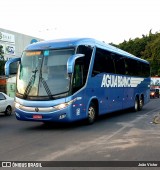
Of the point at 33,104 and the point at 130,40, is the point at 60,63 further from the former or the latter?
the point at 130,40

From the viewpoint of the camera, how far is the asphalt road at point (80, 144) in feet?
27.6

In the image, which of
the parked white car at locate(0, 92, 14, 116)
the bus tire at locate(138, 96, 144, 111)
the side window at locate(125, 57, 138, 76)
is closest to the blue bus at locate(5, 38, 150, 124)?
the side window at locate(125, 57, 138, 76)

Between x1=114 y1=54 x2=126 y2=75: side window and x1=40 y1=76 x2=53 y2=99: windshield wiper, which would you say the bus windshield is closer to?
x1=40 y1=76 x2=53 y2=99: windshield wiper

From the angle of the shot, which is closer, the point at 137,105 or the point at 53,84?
the point at 53,84

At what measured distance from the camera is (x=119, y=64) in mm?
19594

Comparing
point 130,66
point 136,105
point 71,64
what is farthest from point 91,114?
point 136,105

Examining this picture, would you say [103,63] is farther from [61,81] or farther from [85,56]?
[61,81]

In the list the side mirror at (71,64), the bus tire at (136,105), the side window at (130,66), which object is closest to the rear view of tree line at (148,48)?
the bus tire at (136,105)

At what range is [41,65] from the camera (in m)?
13.8

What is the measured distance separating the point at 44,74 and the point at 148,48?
74.9m

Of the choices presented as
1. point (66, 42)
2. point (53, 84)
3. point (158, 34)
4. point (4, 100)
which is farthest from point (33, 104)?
point (158, 34)

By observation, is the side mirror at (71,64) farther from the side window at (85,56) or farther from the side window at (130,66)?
the side window at (130,66)

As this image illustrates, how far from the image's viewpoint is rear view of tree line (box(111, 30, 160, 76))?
81.5 meters

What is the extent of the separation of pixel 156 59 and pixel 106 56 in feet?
217
